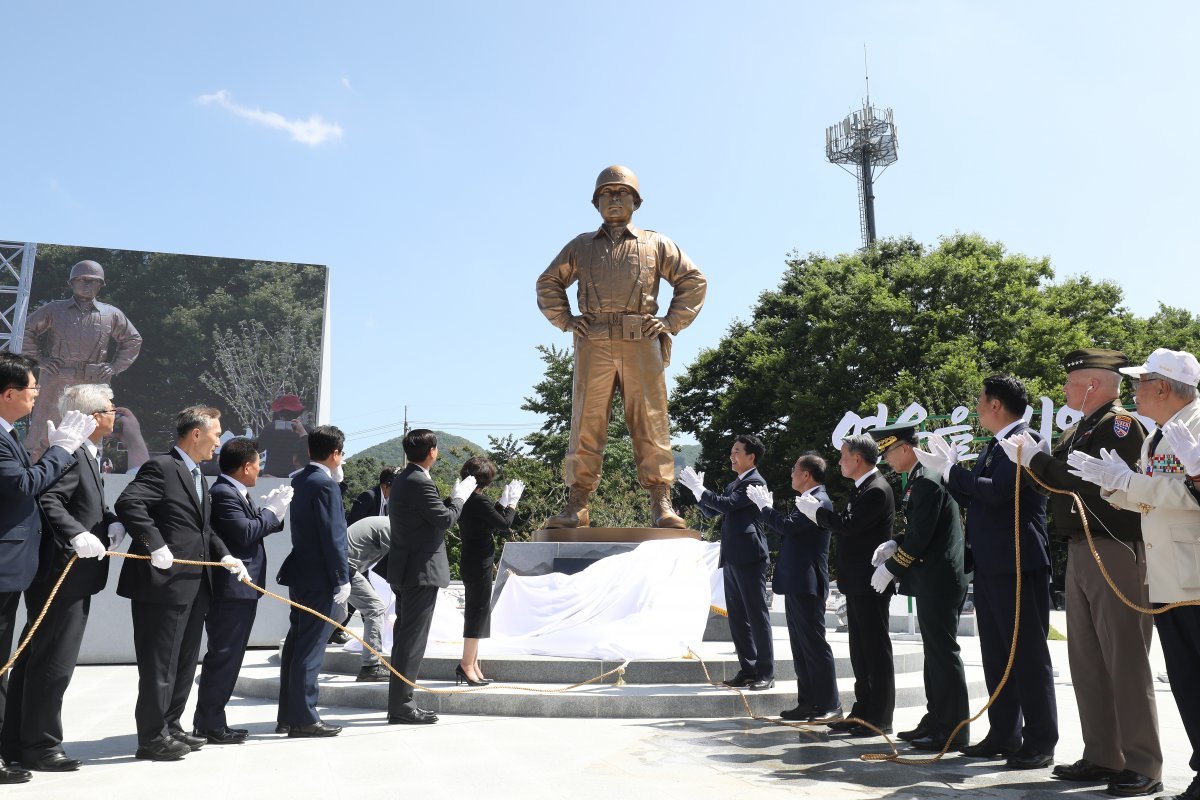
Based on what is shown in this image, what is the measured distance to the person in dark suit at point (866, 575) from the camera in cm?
536

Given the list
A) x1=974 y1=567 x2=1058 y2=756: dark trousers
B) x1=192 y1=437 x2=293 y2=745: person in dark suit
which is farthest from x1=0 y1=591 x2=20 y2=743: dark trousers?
x1=974 y1=567 x2=1058 y2=756: dark trousers

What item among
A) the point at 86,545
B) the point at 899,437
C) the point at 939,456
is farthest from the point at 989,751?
the point at 86,545

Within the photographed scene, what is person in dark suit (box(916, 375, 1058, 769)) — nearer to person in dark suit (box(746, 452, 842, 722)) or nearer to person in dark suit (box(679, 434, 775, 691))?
person in dark suit (box(746, 452, 842, 722))

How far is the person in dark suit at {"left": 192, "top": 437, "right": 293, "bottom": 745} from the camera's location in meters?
5.09

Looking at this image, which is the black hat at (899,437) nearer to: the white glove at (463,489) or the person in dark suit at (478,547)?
the person in dark suit at (478,547)

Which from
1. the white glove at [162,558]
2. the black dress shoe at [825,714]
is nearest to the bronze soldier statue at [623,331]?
the black dress shoe at [825,714]

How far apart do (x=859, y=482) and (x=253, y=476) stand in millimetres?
3611

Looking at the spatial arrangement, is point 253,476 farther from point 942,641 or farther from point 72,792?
point 942,641

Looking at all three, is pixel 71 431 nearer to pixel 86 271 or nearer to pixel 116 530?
pixel 116 530

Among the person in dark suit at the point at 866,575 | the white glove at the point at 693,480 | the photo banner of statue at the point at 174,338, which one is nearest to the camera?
the person in dark suit at the point at 866,575

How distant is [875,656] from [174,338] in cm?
1934

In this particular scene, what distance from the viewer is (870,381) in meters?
24.1

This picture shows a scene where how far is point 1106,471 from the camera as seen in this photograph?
3.70 meters

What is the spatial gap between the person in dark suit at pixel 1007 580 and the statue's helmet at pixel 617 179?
4.78 meters
